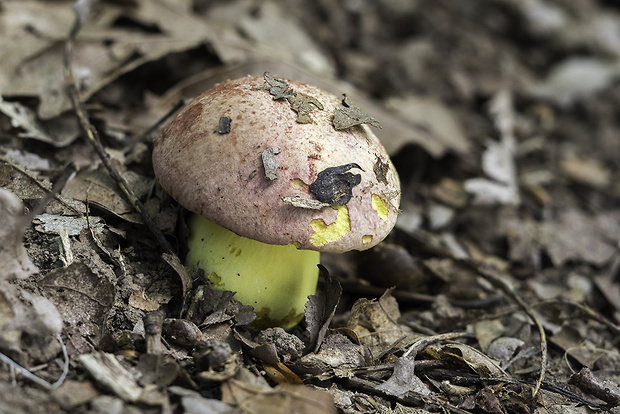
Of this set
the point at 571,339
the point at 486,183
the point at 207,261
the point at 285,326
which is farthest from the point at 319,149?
the point at 486,183

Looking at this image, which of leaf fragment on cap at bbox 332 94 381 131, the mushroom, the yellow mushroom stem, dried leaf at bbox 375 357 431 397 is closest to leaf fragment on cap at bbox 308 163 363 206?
the mushroom

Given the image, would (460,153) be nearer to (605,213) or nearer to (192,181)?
(605,213)

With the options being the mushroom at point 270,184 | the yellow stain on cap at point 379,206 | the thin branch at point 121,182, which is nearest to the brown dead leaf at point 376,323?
the mushroom at point 270,184

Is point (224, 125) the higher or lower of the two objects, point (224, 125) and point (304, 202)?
the higher

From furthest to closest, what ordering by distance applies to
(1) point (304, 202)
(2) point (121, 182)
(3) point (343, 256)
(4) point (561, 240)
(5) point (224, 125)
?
(4) point (561, 240) → (3) point (343, 256) → (2) point (121, 182) → (5) point (224, 125) → (1) point (304, 202)

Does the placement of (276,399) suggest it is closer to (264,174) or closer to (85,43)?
(264,174)

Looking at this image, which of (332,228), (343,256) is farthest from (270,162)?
(343,256)
